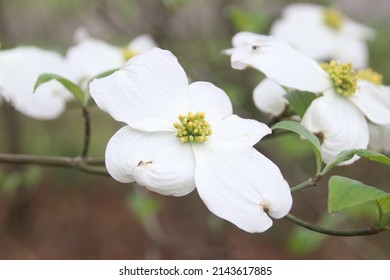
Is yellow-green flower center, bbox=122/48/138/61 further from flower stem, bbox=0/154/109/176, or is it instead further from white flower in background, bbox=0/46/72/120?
flower stem, bbox=0/154/109/176

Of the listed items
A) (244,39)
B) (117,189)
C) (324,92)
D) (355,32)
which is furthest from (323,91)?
(117,189)

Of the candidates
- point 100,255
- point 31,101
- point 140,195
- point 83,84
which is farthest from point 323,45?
point 100,255

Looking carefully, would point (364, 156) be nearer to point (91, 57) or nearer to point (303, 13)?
point (91, 57)

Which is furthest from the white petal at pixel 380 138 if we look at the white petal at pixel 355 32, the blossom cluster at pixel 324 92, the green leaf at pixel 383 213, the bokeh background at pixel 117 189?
the bokeh background at pixel 117 189

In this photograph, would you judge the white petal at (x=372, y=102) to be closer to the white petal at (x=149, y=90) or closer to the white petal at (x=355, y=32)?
the white petal at (x=149, y=90)

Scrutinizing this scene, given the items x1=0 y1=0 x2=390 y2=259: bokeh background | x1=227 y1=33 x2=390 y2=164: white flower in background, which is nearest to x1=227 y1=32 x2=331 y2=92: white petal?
x1=227 y1=33 x2=390 y2=164: white flower in background

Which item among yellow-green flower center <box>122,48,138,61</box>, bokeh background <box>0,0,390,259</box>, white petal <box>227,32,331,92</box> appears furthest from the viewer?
bokeh background <box>0,0,390,259</box>

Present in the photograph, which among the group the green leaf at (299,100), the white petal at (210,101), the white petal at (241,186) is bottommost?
the white petal at (241,186)
